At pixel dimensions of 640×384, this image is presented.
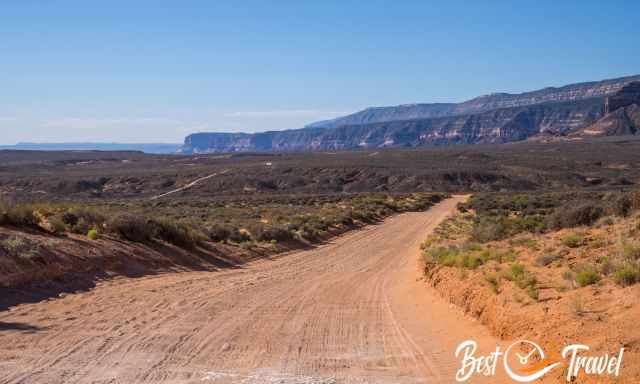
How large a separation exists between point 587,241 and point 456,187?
66.0 meters

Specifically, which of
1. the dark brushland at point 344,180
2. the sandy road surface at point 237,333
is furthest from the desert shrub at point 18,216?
the dark brushland at point 344,180

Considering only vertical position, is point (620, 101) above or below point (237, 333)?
above

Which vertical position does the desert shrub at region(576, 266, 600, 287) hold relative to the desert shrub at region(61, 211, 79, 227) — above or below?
below

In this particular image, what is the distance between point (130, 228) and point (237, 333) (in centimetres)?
1138

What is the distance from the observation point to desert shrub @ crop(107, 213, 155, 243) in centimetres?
2069

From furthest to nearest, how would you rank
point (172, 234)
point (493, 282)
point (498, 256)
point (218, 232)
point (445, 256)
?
point (218, 232) < point (172, 234) < point (445, 256) < point (498, 256) < point (493, 282)

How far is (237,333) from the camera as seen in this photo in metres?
10.7

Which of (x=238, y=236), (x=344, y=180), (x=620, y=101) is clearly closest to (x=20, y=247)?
(x=238, y=236)

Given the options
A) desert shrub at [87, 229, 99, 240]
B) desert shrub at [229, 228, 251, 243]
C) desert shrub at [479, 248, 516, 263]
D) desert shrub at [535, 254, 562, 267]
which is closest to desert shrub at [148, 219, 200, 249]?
desert shrub at [87, 229, 99, 240]

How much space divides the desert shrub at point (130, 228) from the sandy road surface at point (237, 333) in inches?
158

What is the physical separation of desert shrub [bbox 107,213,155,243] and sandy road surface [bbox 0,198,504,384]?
4.02 meters

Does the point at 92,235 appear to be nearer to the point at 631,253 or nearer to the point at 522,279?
the point at 522,279

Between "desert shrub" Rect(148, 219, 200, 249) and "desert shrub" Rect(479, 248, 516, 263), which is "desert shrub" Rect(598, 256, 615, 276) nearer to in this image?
"desert shrub" Rect(479, 248, 516, 263)

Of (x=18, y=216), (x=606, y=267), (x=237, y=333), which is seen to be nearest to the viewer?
(x=606, y=267)
